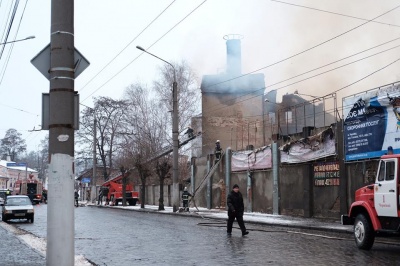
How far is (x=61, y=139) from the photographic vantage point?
7238mm

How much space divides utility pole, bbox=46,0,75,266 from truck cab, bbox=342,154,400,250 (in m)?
7.61

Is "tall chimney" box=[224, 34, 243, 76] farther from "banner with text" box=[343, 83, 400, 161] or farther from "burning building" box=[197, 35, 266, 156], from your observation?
"banner with text" box=[343, 83, 400, 161]

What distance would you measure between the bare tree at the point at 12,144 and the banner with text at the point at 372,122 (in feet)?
326

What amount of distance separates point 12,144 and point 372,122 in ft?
341

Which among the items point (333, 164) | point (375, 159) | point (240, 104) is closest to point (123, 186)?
point (240, 104)

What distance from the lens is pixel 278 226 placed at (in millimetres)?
20406

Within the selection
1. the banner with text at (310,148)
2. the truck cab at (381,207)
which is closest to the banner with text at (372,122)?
the banner with text at (310,148)

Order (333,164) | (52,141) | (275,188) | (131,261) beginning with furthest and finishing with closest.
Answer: (275,188)
(333,164)
(131,261)
(52,141)

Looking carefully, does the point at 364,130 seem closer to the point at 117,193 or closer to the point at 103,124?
the point at 117,193

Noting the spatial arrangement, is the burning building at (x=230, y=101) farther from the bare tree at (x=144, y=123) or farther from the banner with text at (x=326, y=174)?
the banner with text at (x=326, y=174)

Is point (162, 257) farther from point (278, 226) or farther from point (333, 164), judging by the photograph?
point (333, 164)

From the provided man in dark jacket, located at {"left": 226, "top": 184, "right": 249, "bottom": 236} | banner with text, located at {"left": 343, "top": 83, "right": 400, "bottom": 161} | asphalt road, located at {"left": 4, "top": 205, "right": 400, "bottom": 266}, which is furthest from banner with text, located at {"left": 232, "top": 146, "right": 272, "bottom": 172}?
man in dark jacket, located at {"left": 226, "top": 184, "right": 249, "bottom": 236}

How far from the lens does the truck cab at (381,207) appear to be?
37.0ft

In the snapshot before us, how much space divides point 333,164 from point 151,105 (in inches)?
1224
